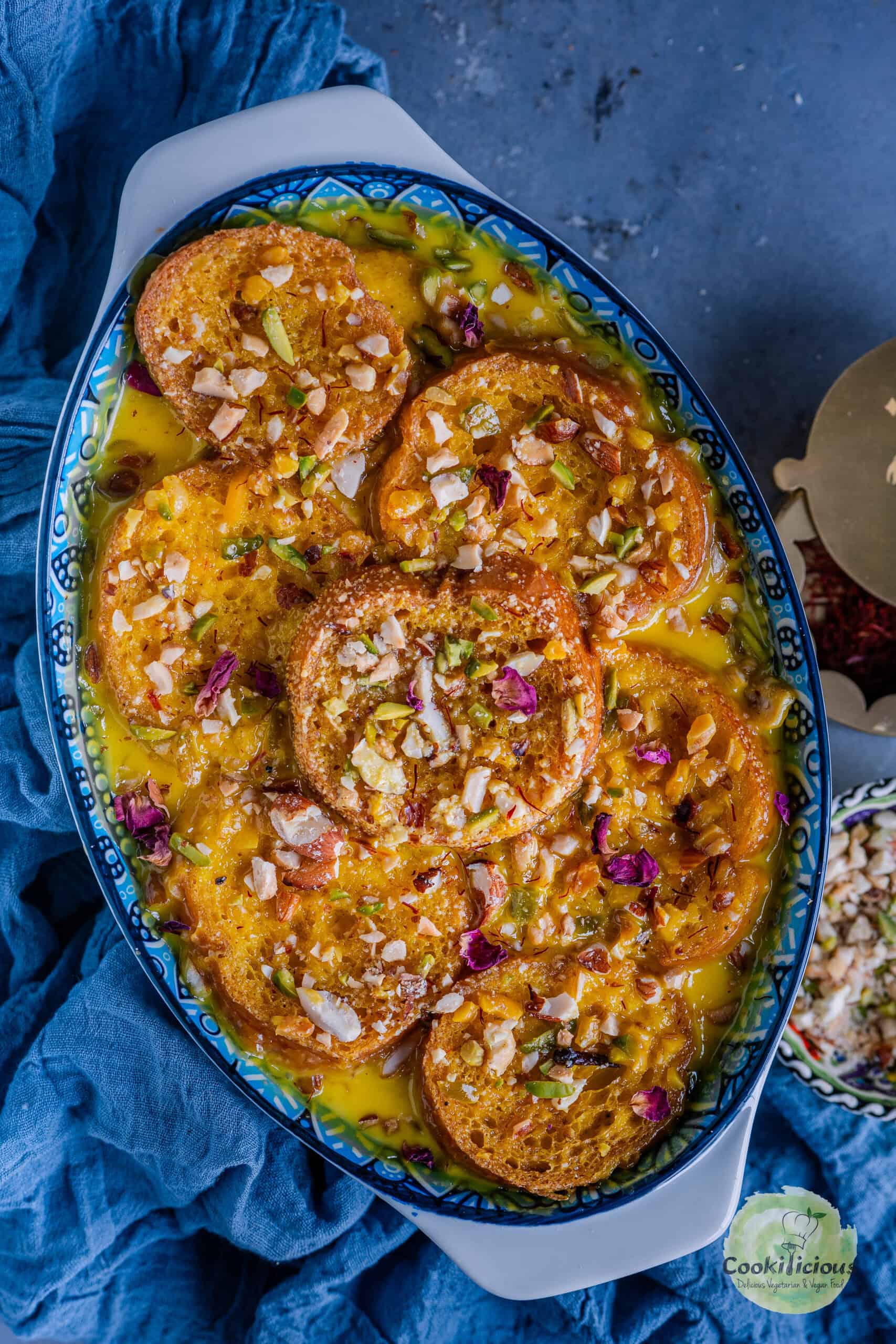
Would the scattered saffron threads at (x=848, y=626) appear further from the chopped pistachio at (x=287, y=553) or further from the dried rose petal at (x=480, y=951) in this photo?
the chopped pistachio at (x=287, y=553)

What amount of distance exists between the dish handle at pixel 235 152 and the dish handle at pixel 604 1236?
2076mm

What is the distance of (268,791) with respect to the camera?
2.12m

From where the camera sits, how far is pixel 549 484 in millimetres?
2066

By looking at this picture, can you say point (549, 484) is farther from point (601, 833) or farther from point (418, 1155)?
point (418, 1155)

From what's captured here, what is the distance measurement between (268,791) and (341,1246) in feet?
3.75

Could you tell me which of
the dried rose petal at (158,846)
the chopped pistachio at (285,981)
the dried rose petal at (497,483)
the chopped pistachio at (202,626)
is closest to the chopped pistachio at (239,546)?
the chopped pistachio at (202,626)

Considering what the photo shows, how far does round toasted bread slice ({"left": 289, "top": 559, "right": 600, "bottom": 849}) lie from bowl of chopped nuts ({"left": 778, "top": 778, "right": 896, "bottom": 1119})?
95 cm

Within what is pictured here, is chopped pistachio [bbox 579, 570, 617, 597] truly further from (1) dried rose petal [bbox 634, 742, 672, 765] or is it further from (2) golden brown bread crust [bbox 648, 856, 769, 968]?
(2) golden brown bread crust [bbox 648, 856, 769, 968]

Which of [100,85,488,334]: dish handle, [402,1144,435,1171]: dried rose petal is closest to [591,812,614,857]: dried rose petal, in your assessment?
[402,1144,435,1171]: dried rose petal

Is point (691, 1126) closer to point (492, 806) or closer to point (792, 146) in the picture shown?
point (492, 806)

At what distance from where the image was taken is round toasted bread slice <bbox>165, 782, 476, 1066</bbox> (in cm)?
210

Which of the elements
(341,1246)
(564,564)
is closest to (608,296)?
(564,564)

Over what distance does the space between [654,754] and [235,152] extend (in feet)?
4.86

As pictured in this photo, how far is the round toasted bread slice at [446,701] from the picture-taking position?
1997mm
